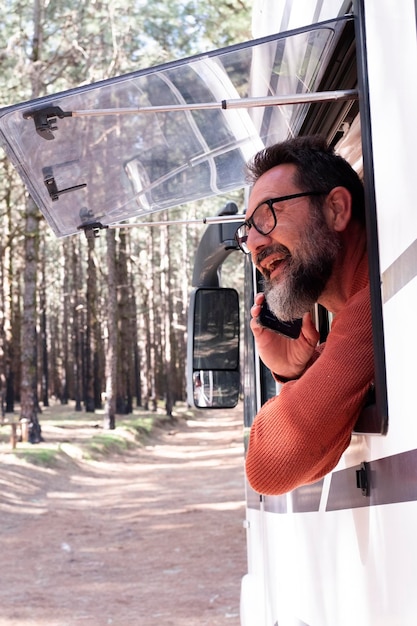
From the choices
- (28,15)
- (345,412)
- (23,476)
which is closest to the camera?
(345,412)

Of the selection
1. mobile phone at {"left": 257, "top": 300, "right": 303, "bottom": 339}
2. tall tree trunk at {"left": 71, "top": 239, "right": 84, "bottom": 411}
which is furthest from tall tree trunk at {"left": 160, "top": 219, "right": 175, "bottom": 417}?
mobile phone at {"left": 257, "top": 300, "right": 303, "bottom": 339}

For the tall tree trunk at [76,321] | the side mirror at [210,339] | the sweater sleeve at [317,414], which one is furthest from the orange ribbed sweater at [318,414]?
the tall tree trunk at [76,321]

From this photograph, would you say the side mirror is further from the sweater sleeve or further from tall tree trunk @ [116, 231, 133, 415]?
tall tree trunk @ [116, 231, 133, 415]

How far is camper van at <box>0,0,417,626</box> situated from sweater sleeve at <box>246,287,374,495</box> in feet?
0.19

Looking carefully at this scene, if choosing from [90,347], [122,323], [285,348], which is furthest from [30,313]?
[285,348]

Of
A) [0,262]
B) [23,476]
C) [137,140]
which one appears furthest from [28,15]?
[137,140]

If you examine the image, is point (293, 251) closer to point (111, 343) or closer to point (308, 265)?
point (308, 265)

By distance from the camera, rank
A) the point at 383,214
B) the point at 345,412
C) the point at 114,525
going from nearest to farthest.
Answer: the point at 383,214
the point at 345,412
the point at 114,525

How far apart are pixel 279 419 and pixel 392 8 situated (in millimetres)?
848

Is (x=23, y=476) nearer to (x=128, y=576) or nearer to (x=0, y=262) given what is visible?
(x=128, y=576)

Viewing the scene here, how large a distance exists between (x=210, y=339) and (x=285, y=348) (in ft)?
5.57

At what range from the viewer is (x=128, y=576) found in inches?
422

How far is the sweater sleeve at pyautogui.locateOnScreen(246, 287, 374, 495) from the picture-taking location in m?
1.95

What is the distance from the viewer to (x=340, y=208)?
228cm
